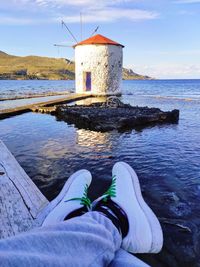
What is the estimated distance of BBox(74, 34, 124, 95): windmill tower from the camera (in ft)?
98.4

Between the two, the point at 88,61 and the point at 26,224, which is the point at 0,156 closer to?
the point at 26,224

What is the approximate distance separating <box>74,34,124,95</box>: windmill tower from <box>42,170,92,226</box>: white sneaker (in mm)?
26575

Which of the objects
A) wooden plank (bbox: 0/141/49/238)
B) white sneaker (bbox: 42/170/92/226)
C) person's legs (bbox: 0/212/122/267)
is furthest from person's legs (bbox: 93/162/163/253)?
wooden plank (bbox: 0/141/49/238)

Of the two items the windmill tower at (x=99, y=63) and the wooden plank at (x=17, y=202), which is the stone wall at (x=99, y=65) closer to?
the windmill tower at (x=99, y=63)

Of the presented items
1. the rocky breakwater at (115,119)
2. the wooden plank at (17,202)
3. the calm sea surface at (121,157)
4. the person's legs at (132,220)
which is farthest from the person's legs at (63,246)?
the rocky breakwater at (115,119)

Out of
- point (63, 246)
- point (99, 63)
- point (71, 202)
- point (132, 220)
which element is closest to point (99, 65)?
point (99, 63)

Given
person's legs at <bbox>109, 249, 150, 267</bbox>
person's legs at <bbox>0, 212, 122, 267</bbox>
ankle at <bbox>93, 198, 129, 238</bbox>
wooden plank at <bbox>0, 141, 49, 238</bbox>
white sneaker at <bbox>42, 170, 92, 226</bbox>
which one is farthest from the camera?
wooden plank at <bbox>0, 141, 49, 238</bbox>

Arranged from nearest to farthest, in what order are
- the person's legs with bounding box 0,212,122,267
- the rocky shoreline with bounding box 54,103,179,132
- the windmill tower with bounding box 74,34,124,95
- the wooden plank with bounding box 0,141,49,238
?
the person's legs with bounding box 0,212,122,267 < the wooden plank with bounding box 0,141,49,238 < the rocky shoreline with bounding box 54,103,179,132 < the windmill tower with bounding box 74,34,124,95

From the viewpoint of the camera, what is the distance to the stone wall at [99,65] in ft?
98.6

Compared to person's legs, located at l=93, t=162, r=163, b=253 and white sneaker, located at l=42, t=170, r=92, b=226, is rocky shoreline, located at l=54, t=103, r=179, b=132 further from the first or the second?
person's legs, located at l=93, t=162, r=163, b=253

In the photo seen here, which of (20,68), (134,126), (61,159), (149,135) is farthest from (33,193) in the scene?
(20,68)

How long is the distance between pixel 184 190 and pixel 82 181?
2635 mm

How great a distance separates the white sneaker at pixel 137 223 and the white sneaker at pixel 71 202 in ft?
1.46

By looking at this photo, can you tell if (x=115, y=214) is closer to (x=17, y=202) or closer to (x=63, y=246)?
A: (x=63, y=246)
